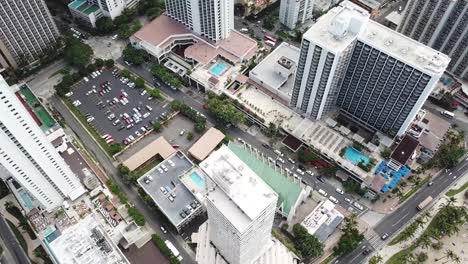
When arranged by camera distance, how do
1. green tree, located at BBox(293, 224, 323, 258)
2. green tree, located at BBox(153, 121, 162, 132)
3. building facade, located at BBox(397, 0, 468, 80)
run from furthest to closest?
green tree, located at BBox(153, 121, 162, 132), building facade, located at BBox(397, 0, 468, 80), green tree, located at BBox(293, 224, 323, 258)

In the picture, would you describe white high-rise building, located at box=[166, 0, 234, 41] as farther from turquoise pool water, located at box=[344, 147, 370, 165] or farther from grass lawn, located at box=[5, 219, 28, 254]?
grass lawn, located at box=[5, 219, 28, 254]

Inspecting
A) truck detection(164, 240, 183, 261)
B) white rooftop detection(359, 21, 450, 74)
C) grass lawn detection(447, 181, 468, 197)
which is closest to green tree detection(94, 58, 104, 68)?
truck detection(164, 240, 183, 261)

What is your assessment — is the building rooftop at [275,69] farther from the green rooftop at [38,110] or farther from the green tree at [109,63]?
the green rooftop at [38,110]

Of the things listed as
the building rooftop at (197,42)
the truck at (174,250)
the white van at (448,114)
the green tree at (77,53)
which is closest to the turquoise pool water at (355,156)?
the white van at (448,114)

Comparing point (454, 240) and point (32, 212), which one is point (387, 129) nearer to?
point (454, 240)

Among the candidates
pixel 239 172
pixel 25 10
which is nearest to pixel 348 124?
pixel 239 172

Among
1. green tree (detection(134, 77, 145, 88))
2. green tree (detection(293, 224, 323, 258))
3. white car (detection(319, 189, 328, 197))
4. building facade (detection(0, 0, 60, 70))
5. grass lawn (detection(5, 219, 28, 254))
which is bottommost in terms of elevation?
green tree (detection(293, 224, 323, 258))
